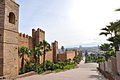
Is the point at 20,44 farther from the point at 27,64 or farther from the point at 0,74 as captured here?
the point at 0,74

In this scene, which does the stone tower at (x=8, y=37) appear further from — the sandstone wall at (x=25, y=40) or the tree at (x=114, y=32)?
the tree at (x=114, y=32)

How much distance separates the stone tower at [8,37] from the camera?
14172 mm

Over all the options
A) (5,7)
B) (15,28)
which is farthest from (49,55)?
(5,7)

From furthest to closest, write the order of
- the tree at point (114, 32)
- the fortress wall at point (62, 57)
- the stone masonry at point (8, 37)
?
the fortress wall at point (62, 57)
the stone masonry at point (8, 37)
the tree at point (114, 32)

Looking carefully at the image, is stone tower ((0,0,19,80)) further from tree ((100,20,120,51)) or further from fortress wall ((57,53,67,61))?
fortress wall ((57,53,67,61))

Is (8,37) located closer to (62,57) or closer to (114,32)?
(114,32)

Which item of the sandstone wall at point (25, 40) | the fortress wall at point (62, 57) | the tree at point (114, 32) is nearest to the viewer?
the tree at point (114, 32)

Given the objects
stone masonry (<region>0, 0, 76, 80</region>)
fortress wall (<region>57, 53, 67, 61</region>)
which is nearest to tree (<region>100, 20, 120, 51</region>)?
stone masonry (<region>0, 0, 76, 80</region>)

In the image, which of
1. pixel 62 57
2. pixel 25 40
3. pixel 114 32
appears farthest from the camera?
pixel 62 57

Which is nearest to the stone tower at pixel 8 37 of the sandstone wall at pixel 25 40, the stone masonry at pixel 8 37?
the stone masonry at pixel 8 37

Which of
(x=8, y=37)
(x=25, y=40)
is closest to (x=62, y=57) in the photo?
(x=25, y=40)

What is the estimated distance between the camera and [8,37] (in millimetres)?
15055

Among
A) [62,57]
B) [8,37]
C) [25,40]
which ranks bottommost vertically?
[62,57]

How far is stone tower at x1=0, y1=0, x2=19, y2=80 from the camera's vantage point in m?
14.2
